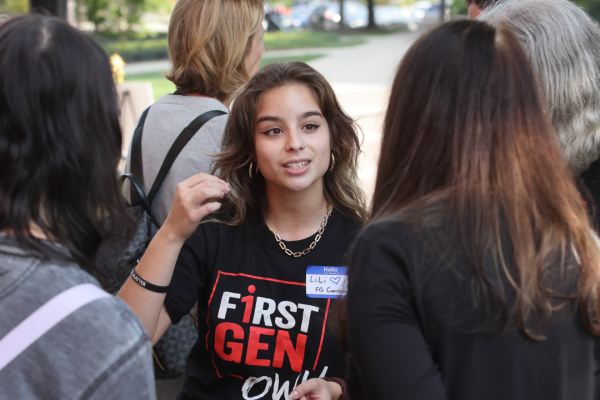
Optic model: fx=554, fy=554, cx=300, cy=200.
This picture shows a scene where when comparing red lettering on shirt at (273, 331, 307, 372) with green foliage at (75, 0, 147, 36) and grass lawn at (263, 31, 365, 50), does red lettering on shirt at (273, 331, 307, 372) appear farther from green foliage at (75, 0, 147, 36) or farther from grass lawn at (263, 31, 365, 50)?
green foliage at (75, 0, 147, 36)

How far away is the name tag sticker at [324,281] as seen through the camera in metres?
1.98

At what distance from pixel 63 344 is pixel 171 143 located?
156cm

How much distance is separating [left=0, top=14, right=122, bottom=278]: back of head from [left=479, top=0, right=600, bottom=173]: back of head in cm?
135

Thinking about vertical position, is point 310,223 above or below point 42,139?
below

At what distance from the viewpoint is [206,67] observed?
2578mm

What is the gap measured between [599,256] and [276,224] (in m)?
1.20

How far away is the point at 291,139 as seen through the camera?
2023 mm

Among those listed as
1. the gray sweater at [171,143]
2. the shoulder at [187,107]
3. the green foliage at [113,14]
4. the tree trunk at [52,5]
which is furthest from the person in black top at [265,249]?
the green foliage at [113,14]

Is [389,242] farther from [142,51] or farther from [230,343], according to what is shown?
[142,51]

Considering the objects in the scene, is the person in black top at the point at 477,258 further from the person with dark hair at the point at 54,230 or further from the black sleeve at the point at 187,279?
the black sleeve at the point at 187,279

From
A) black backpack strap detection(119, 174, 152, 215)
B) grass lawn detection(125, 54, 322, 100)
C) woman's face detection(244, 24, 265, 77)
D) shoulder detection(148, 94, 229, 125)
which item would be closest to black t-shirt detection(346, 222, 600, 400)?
black backpack strap detection(119, 174, 152, 215)

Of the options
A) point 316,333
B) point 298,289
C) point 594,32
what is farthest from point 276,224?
point 594,32

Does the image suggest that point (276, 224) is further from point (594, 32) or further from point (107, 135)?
point (594, 32)

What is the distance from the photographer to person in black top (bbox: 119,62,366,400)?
179 centimetres
